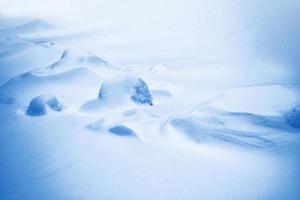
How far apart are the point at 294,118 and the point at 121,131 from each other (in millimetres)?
1425

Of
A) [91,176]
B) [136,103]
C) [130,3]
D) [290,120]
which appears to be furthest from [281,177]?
[130,3]

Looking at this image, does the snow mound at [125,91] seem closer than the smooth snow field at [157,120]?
No

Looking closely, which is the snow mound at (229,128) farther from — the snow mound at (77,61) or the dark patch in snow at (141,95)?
the snow mound at (77,61)

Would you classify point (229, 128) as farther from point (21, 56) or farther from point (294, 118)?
point (21, 56)

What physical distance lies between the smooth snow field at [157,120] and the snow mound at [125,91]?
0.01 m

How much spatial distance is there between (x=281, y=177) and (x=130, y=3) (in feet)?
24.8

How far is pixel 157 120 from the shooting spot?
2.99 metres

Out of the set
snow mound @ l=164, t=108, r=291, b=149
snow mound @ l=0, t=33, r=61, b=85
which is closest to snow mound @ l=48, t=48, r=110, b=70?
snow mound @ l=0, t=33, r=61, b=85

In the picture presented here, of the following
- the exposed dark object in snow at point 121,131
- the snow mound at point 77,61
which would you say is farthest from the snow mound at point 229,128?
the snow mound at point 77,61

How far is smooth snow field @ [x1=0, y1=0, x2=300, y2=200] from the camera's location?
7.38 feet

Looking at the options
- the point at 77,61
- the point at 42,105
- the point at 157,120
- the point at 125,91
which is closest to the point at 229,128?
the point at 157,120

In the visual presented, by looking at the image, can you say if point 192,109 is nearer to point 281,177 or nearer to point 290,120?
point 290,120

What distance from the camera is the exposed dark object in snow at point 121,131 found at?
2.77 metres

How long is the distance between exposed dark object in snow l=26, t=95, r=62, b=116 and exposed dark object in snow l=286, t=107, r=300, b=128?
84.9 inches
